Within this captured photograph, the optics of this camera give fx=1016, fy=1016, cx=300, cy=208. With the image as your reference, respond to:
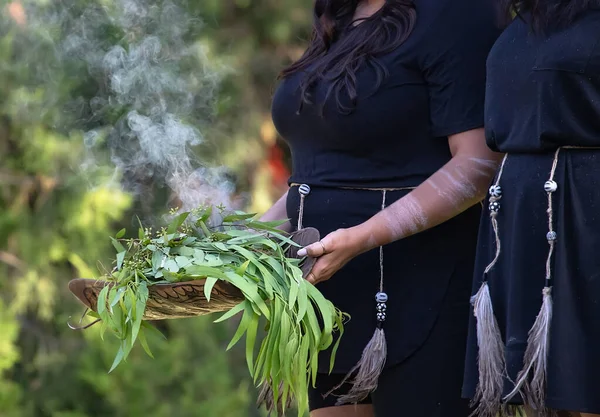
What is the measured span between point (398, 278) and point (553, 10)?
0.62m

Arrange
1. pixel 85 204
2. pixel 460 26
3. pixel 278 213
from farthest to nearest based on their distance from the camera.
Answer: pixel 85 204 → pixel 278 213 → pixel 460 26

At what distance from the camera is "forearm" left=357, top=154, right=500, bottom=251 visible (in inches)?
78.3

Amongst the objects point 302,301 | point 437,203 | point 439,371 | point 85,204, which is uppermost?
point 85,204

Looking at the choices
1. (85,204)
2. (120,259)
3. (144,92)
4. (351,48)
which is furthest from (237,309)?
(85,204)

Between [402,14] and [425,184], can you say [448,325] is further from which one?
[402,14]

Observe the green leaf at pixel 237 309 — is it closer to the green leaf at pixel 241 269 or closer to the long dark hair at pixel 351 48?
the green leaf at pixel 241 269

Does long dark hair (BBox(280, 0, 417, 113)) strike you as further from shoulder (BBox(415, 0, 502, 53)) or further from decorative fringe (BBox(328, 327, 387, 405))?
decorative fringe (BBox(328, 327, 387, 405))

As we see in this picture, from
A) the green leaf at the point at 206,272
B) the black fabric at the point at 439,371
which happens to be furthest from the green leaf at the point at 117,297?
the black fabric at the point at 439,371

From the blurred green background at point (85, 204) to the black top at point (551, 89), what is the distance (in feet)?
7.52

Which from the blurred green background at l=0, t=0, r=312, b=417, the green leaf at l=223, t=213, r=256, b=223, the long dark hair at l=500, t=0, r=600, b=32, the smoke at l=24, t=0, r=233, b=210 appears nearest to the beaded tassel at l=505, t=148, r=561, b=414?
the long dark hair at l=500, t=0, r=600, b=32

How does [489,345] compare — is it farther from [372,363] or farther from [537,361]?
[372,363]

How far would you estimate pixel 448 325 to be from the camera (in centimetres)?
203

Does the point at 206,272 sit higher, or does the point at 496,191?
the point at 496,191

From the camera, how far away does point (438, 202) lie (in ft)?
6.54
